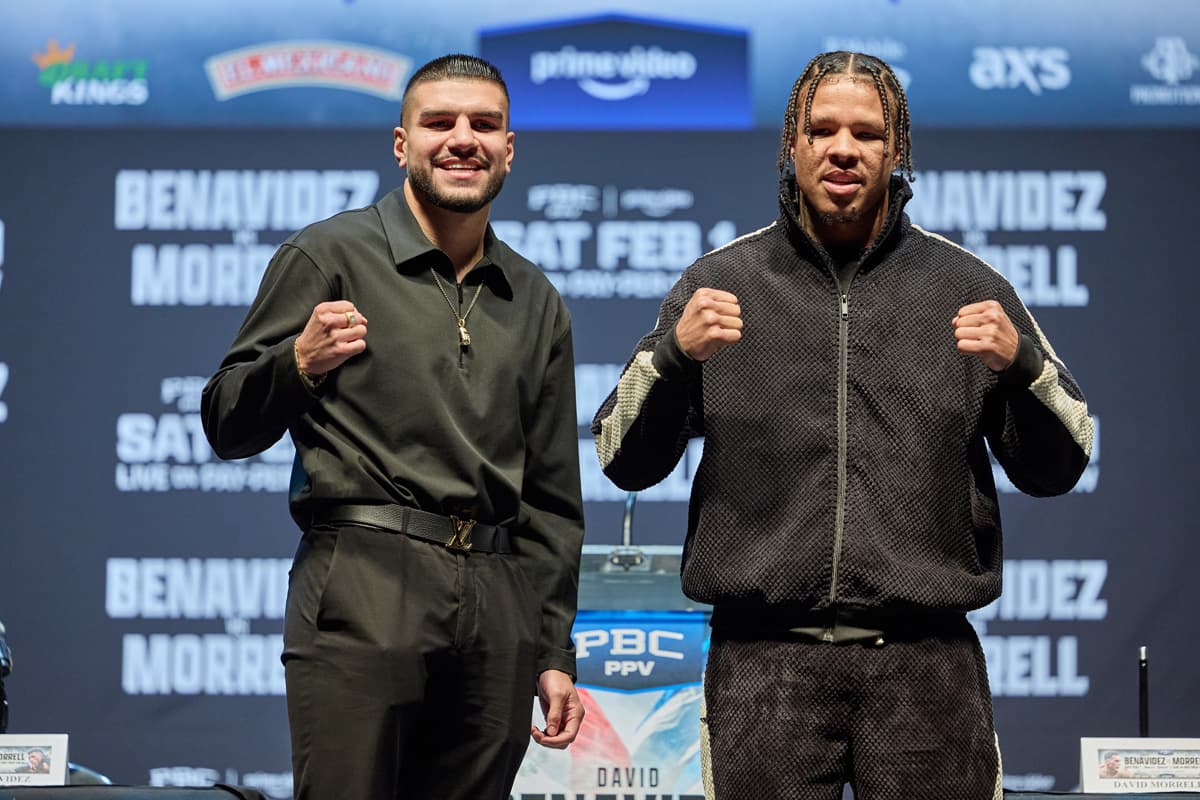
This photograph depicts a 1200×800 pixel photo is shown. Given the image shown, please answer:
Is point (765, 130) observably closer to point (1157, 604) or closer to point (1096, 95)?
point (1096, 95)

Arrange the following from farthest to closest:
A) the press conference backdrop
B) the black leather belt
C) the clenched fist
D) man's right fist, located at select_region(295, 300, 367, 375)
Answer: the press conference backdrop → the black leather belt → man's right fist, located at select_region(295, 300, 367, 375) → the clenched fist

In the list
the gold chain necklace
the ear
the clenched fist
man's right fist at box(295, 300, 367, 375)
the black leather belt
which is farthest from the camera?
the ear

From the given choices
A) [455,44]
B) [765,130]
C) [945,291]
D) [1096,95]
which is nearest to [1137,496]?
[1096,95]

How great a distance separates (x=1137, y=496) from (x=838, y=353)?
3176 mm

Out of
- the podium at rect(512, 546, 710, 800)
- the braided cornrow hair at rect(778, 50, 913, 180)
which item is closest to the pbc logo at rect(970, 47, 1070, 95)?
the podium at rect(512, 546, 710, 800)

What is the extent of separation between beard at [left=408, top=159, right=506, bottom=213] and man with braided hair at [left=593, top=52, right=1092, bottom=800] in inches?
13.2

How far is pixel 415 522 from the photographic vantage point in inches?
A: 83.7

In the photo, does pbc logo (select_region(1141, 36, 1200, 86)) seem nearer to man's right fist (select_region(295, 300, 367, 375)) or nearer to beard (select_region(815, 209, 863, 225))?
beard (select_region(815, 209, 863, 225))

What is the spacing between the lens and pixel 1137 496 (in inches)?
Answer: 191

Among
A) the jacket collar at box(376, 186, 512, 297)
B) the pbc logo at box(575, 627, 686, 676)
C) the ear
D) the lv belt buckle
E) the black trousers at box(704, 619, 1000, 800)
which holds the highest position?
the ear

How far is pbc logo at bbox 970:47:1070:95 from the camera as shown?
4.87 metres

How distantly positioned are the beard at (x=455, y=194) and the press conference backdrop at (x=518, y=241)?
8.39 ft

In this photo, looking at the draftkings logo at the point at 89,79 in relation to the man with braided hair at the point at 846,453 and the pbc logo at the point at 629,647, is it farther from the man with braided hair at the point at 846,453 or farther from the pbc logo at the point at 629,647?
the man with braided hair at the point at 846,453

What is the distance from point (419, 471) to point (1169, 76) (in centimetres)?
366
